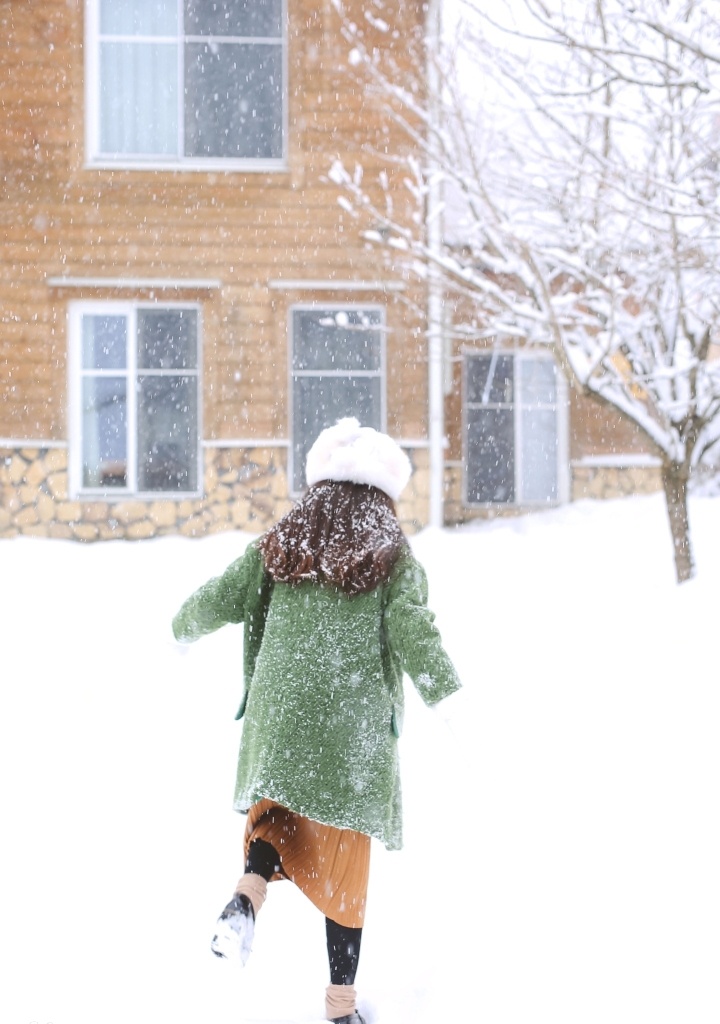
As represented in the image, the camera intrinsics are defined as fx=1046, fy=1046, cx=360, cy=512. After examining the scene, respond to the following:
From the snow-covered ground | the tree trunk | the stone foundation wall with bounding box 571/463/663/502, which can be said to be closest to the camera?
the snow-covered ground

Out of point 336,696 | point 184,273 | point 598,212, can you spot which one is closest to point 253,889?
point 336,696

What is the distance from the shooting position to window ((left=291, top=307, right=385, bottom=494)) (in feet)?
34.5

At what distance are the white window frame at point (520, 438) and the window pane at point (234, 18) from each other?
160 inches

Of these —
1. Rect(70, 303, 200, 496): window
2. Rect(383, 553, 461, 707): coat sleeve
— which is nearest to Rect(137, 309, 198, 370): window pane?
Rect(70, 303, 200, 496): window

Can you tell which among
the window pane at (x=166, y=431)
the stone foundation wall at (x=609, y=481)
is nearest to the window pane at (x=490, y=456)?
the stone foundation wall at (x=609, y=481)

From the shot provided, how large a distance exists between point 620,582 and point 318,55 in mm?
5962

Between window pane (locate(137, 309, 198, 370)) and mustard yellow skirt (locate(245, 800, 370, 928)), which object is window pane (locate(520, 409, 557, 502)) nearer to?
window pane (locate(137, 309, 198, 370))

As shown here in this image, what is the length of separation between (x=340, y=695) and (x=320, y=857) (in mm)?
424

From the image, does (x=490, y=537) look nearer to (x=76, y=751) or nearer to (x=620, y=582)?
(x=620, y=582)

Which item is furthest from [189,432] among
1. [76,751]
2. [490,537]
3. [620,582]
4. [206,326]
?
[76,751]

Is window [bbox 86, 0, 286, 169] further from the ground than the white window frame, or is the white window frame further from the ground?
window [bbox 86, 0, 286, 169]

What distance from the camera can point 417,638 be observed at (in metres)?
2.57

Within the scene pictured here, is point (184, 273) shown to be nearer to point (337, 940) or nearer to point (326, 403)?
point (326, 403)

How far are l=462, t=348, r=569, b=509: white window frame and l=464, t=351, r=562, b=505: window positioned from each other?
0.01 meters
